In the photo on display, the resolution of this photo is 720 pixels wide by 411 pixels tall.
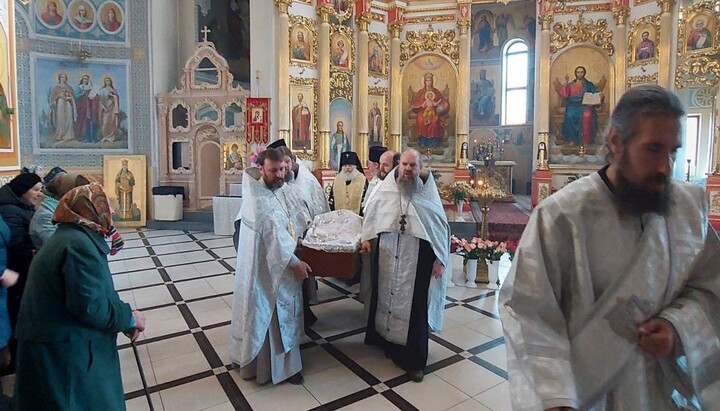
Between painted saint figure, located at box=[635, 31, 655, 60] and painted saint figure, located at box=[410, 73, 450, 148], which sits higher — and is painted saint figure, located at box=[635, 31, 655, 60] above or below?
above

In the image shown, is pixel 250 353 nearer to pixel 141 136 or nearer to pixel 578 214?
pixel 578 214

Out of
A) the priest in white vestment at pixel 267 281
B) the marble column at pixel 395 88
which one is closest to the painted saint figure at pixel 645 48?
the marble column at pixel 395 88

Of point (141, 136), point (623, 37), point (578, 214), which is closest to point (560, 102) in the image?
point (623, 37)

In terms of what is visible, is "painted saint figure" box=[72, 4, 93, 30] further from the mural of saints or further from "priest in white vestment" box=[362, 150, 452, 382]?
the mural of saints

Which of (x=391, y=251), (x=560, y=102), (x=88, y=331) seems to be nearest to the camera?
(x=88, y=331)

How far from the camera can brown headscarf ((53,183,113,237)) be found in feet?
6.79

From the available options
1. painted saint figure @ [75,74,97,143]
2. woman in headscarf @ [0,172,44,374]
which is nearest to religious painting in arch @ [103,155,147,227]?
painted saint figure @ [75,74,97,143]

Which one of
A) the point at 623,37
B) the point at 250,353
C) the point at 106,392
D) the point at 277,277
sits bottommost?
the point at 250,353

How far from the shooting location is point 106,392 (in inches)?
85.9

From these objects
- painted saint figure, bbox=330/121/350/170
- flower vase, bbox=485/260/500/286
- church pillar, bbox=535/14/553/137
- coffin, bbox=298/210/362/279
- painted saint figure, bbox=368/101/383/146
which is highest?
church pillar, bbox=535/14/553/137

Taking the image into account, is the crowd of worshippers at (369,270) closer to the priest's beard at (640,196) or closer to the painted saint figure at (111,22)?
the priest's beard at (640,196)

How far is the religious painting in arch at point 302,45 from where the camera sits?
36.2 feet

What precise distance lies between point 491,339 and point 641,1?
448 inches

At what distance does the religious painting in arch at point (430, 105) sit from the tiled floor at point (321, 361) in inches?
320
